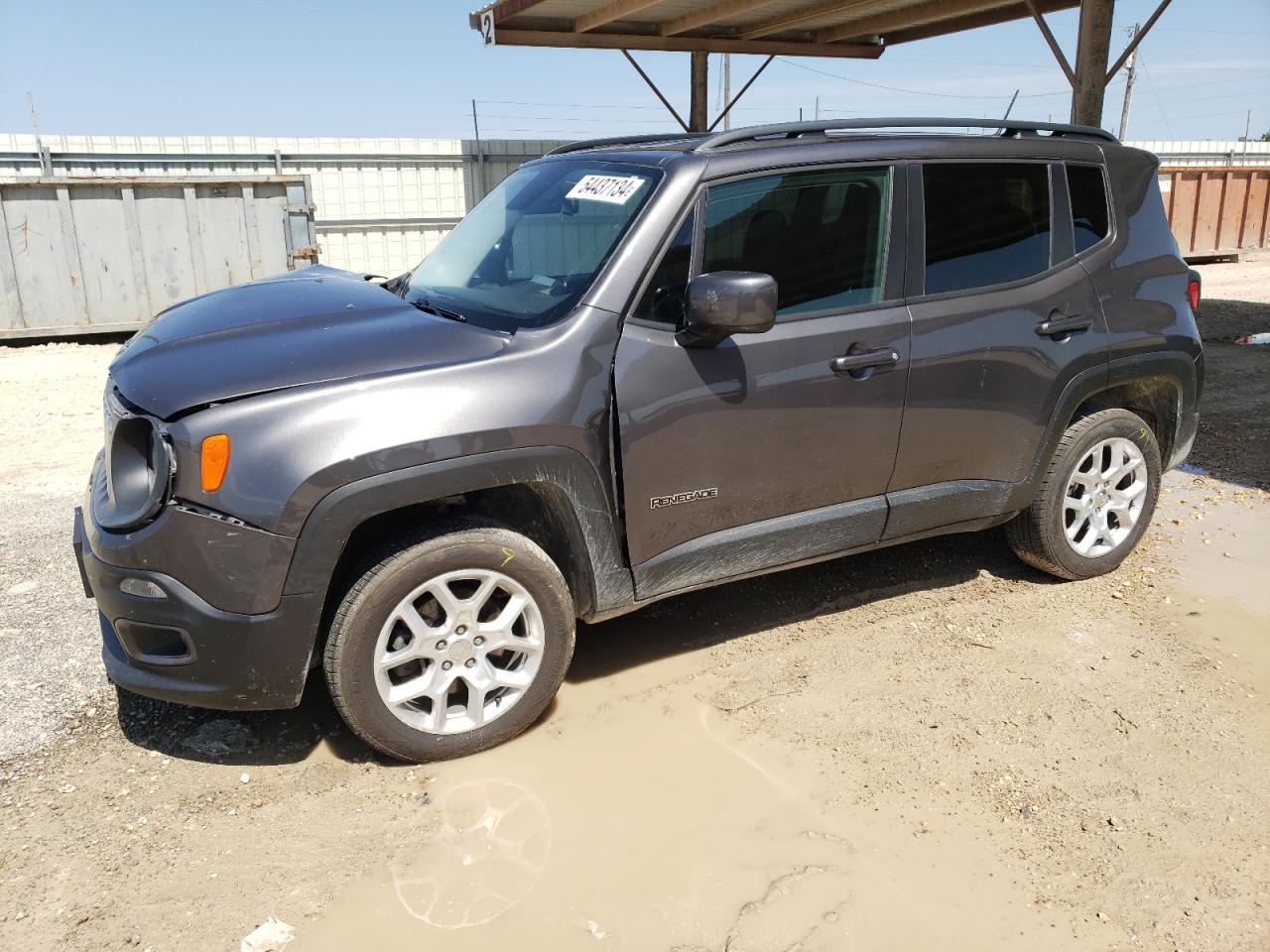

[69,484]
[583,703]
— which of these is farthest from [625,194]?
[69,484]

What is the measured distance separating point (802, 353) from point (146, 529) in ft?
7.09

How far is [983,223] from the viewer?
156 inches

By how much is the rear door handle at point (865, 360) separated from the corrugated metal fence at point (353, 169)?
41.5 feet

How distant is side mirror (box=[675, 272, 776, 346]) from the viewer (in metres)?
3.11

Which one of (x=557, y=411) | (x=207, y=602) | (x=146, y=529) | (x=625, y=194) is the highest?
(x=625, y=194)

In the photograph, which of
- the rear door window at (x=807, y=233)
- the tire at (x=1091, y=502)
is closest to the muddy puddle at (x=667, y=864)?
the rear door window at (x=807, y=233)

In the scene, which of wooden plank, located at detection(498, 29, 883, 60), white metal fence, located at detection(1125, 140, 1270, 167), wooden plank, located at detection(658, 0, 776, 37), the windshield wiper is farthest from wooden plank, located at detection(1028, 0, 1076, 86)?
white metal fence, located at detection(1125, 140, 1270, 167)

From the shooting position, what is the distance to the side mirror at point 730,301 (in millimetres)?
3111

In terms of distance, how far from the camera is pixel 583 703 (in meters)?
3.60

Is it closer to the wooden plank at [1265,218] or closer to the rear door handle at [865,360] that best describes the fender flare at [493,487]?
the rear door handle at [865,360]

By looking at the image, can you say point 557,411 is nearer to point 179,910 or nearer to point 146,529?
point 146,529

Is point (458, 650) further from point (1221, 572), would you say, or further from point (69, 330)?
point (69, 330)

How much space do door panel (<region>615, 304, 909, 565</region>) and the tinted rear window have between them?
1.10m

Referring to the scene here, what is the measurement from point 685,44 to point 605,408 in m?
11.2
